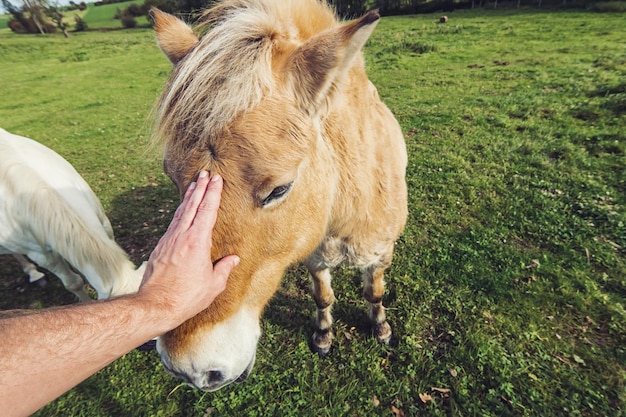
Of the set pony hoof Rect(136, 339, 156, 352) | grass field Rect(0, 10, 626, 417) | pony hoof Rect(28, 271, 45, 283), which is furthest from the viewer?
pony hoof Rect(28, 271, 45, 283)

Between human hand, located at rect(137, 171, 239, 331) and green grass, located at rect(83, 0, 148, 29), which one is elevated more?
green grass, located at rect(83, 0, 148, 29)

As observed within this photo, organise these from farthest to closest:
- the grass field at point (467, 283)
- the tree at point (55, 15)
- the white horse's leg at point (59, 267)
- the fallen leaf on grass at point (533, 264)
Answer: the tree at point (55, 15), the fallen leaf on grass at point (533, 264), the white horse's leg at point (59, 267), the grass field at point (467, 283)

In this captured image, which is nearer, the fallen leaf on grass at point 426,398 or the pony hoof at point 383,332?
the fallen leaf on grass at point 426,398

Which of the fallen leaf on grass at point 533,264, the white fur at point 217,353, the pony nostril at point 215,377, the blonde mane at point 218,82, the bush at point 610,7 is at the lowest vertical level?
the fallen leaf on grass at point 533,264

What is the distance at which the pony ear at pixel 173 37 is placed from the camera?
2244 mm

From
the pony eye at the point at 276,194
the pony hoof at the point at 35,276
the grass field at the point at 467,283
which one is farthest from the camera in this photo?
the pony hoof at the point at 35,276

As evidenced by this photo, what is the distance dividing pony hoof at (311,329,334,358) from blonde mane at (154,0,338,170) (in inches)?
101

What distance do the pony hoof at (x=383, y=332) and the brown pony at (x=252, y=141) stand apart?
1.81 m

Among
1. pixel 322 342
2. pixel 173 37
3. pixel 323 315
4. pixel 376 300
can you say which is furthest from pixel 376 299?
pixel 173 37

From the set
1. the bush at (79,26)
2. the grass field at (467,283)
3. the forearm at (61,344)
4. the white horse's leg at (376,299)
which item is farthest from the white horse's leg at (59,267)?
the bush at (79,26)

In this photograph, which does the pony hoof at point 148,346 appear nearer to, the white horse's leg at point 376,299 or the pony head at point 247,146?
the pony head at point 247,146

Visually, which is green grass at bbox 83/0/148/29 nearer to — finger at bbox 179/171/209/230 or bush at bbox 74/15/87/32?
bush at bbox 74/15/87/32

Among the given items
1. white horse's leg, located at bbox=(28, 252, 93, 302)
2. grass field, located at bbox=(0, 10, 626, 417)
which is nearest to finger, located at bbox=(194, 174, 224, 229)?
grass field, located at bbox=(0, 10, 626, 417)

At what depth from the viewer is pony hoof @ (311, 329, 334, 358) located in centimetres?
341
